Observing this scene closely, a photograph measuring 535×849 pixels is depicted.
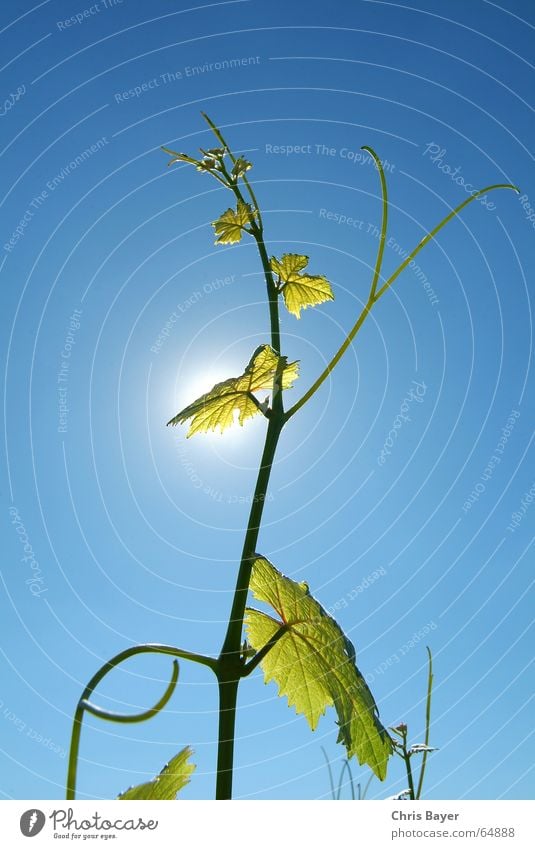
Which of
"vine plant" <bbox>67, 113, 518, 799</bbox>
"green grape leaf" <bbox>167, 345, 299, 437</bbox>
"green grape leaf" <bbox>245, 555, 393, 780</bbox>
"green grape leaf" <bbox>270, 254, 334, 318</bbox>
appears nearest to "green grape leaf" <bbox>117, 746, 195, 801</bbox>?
"vine plant" <bbox>67, 113, 518, 799</bbox>

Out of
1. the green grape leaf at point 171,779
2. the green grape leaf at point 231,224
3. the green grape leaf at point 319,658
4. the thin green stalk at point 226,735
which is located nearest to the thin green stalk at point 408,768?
the green grape leaf at point 319,658

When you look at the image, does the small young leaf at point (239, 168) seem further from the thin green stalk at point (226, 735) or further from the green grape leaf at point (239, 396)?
the thin green stalk at point (226, 735)

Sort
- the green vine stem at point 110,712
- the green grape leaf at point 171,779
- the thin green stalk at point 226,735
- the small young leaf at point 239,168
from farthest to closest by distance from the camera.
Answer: the small young leaf at point 239,168
the green grape leaf at point 171,779
the thin green stalk at point 226,735
the green vine stem at point 110,712

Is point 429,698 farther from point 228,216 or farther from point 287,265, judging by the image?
point 228,216

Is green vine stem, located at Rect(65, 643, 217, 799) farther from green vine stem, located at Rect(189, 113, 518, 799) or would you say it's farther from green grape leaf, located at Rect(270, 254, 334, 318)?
green grape leaf, located at Rect(270, 254, 334, 318)
